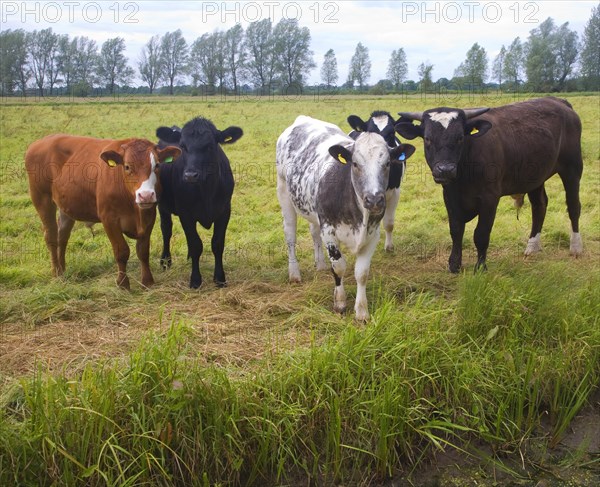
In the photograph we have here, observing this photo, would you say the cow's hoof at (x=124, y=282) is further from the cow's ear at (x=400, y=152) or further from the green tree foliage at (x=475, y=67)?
the green tree foliage at (x=475, y=67)

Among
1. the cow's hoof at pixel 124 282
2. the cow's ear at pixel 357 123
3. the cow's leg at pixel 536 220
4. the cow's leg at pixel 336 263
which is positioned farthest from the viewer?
the cow's ear at pixel 357 123

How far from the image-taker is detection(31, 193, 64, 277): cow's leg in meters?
7.70

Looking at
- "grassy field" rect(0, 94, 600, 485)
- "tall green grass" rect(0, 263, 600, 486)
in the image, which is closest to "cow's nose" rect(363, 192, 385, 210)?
"grassy field" rect(0, 94, 600, 485)

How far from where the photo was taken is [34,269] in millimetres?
7773

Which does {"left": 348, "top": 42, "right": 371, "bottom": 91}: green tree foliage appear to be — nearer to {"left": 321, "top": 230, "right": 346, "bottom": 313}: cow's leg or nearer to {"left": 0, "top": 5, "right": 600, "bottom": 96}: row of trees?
{"left": 0, "top": 5, "right": 600, "bottom": 96}: row of trees

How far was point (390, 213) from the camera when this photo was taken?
8.19 metres

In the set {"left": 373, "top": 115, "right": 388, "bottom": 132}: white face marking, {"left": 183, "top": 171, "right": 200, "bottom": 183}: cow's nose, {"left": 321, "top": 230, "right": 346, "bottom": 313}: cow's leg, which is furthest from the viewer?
{"left": 373, "top": 115, "right": 388, "bottom": 132}: white face marking

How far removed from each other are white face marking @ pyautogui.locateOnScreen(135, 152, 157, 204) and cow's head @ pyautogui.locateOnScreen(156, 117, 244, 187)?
33 cm

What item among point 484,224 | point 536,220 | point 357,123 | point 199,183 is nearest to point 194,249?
point 199,183

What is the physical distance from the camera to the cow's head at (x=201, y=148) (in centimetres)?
646

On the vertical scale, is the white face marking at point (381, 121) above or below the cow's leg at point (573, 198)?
above

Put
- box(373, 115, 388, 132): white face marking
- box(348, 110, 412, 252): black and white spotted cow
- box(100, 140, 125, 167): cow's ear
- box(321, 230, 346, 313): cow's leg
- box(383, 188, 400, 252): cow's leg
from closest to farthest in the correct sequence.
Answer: box(321, 230, 346, 313): cow's leg
box(100, 140, 125, 167): cow's ear
box(348, 110, 412, 252): black and white spotted cow
box(373, 115, 388, 132): white face marking
box(383, 188, 400, 252): cow's leg

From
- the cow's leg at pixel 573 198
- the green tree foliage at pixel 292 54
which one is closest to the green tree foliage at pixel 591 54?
the green tree foliage at pixel 292 54

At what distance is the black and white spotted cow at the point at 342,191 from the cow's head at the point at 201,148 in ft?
2.65
